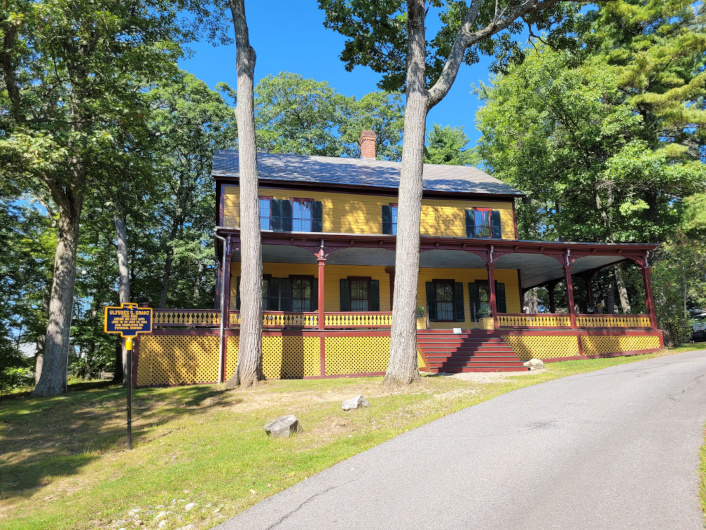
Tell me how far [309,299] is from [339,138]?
20.8 m

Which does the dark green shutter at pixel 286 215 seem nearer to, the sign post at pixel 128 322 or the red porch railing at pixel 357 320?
the red porch railing at pixel 357 320

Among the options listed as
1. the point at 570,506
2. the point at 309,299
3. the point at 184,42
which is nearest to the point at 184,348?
the point at 309,299

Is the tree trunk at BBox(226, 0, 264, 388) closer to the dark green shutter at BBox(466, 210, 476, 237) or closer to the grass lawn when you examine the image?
the grass lawn

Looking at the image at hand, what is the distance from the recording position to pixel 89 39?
549 inches

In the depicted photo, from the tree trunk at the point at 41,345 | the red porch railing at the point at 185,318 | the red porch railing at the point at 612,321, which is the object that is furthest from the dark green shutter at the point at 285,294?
the tree trunk at the point at 41,345

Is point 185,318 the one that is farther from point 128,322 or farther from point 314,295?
point 128,322

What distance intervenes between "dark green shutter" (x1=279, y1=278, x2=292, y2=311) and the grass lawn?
7.05 meters

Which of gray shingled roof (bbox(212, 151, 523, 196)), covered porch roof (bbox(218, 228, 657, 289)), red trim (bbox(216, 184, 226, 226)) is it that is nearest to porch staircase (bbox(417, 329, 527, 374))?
covered porch roof (bbox(218, 228, 657, 289))

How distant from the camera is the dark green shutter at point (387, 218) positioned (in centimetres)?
2029

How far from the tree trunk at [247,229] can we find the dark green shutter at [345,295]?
24.0ft

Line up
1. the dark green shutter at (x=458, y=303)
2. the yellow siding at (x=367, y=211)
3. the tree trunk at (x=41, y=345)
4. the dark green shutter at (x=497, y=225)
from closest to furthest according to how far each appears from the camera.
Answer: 1. the yellow siding at (x=367, y=211)
2. the dark green shutter at (x=458, y=303)
3. the dark green shutter at (x=497, y=225)
4. the tree trunk at (x=41, y=345)

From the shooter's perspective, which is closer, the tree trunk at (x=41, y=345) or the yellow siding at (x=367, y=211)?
the yellow siding at (x=367, y=211)

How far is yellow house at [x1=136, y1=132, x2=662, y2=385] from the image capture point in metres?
15.0

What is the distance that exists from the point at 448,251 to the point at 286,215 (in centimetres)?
713
